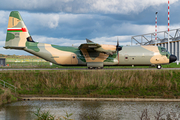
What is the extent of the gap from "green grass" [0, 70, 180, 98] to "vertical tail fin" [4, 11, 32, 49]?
835 cm

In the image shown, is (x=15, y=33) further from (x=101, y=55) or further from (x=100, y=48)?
(x=101, y=55)

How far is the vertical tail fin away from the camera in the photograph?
3747cm

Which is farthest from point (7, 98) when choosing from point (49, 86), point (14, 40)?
point (14, 40)

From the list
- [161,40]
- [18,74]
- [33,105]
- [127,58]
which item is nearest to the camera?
[33,105]

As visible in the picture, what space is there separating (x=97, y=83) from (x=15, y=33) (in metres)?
19.0

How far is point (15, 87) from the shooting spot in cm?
2664

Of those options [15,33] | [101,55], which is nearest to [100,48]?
[101,55]

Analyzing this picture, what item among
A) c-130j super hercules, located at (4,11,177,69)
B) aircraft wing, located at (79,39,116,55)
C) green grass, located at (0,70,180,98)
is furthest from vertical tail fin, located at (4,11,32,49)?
Result: aircraft wing, located at (79,39,116,55)

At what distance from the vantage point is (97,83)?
28078 millimetres

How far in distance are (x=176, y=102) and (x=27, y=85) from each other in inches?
735

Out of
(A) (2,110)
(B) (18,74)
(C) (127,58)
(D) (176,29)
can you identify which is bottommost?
(A) (2,110)

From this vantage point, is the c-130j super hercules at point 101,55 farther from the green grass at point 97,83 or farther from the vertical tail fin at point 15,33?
the green grass at point 97,83

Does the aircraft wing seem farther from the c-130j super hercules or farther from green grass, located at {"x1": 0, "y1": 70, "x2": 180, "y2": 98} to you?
green grass, located at {"x1": 0, "y1": 70, "x2": 180, "y2": 98}

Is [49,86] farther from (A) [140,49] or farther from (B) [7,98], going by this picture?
(A) [140,49]
